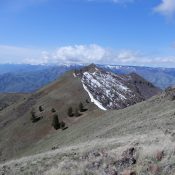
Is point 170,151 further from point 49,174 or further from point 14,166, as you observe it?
point 14,166

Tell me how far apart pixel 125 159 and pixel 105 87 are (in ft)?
315

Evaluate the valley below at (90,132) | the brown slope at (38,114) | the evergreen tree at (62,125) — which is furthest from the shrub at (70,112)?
the evergreen tree at (62,125)

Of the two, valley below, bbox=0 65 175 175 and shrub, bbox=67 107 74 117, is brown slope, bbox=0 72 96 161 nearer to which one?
valley below, bbox=0 65 175 175

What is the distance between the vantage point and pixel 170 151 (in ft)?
58.7

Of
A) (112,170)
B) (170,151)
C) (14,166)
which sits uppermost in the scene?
(170,151)

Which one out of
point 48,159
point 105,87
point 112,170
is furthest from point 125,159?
point 105,87

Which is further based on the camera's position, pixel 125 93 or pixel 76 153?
pixel 125 93

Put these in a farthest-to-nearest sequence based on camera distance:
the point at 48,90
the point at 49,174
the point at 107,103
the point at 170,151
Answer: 1. the point at 48,90
2. the point at 107,103
3. the point at 49,174
4. the point at 170,151

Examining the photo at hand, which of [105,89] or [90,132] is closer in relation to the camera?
A: [90,132]

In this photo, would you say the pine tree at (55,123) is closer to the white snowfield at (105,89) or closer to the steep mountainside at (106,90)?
the white snowfield at (105,89)

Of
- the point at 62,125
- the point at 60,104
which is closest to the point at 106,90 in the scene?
the point at 60,104

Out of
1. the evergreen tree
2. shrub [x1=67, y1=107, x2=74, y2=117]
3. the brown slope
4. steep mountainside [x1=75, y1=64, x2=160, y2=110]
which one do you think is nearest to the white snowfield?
steep mountainside [x1=75, y1=64, x2=160, y2=110]

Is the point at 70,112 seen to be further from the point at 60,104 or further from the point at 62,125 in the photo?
the point at 60,104

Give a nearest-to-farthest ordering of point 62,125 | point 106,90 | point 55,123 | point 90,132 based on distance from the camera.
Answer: point 90,132, point 62,125, point 55,123, point 106,90
